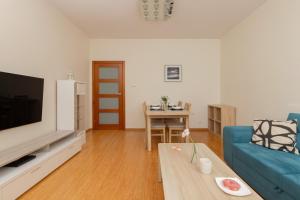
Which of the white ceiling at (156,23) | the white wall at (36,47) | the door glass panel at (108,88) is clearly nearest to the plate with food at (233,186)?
the white wall at (36,47)

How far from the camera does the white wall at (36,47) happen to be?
8.30 feet

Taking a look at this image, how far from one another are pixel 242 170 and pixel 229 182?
3.46 feet

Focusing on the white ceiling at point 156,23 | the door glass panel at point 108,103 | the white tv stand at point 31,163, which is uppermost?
the white ceiling at point 156,23

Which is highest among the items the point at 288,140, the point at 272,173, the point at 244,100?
the point at 244,100

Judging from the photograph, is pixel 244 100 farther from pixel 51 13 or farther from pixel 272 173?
pixel 51 13

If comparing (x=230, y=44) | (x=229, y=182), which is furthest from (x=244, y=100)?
(x=229, y=182)

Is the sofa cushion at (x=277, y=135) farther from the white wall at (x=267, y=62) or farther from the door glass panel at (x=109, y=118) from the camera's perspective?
the door glass panel at (x=109, y=118)

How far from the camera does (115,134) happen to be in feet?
17.2

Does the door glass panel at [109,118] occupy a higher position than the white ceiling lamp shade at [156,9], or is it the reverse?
the white ceiling lamp shade at [156,9]

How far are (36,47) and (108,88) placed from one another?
2725mm

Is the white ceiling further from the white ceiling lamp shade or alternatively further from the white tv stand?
the white tv stand

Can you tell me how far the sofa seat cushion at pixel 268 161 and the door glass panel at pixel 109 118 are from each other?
388cm

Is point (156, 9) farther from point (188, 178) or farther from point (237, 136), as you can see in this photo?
point (188, 178)

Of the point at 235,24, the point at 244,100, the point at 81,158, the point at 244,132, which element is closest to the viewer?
the point at 244,132
